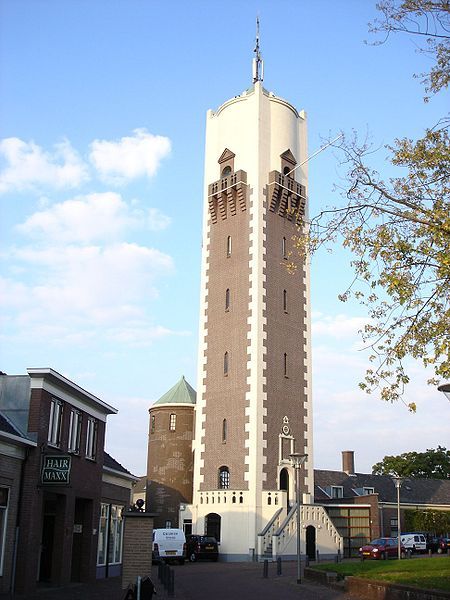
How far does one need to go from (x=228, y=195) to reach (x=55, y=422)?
28525mm

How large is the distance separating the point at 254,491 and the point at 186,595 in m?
20.3

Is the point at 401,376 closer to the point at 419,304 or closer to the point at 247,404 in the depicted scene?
the point at 419,304

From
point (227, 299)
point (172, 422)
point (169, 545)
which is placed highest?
point (227, 299)

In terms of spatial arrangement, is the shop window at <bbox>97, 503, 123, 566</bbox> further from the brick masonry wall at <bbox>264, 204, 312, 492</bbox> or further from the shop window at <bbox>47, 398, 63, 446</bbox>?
the brick masonry wall at <bbox>264, 204, 312, 492</bbox>

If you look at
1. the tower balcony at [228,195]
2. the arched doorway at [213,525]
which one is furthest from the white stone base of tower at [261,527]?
the tower balcony at [228,195]

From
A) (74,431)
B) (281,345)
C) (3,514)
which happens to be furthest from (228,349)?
(3,514)

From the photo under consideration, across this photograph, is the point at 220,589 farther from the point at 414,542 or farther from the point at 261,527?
the point at 414,542

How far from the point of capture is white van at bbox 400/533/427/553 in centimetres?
5134

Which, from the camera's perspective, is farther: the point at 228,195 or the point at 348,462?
the point at 348,462

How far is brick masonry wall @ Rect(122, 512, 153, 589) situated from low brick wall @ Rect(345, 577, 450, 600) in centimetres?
628

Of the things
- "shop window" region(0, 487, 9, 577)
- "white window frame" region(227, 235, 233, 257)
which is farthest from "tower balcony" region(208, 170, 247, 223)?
"shop window" region(0, 487, 9, 577)

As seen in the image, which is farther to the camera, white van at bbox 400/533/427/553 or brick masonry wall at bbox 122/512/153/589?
white van at bbox 400/533/427/553

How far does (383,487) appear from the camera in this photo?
70.4m

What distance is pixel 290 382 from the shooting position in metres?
47.5
